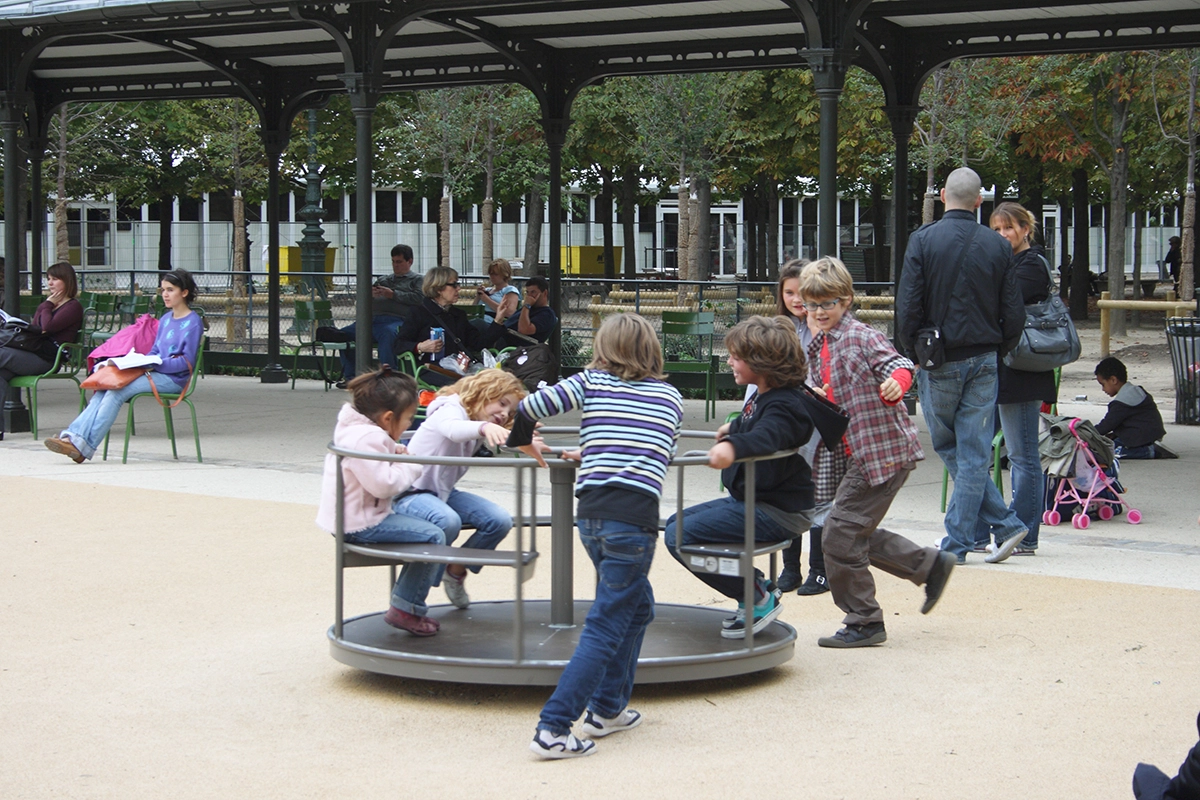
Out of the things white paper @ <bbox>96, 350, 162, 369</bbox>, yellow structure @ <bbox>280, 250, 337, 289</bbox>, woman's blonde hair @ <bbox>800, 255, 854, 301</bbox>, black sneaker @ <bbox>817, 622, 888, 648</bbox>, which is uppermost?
yellow structure @ <bbox>280, 250, 337, 289</bbox>

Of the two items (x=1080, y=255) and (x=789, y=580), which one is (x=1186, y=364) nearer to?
(x=789, y=580)

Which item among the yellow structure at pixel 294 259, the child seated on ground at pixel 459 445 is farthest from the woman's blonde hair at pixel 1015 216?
the yellow structure at pixel 294 259

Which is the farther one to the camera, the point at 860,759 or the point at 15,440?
the point at 15,440

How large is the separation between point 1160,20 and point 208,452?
819cm

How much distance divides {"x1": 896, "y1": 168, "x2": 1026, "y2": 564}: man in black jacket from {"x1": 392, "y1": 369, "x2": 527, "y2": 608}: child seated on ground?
252 centimetres

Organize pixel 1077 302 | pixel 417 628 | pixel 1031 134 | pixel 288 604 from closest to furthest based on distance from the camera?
pixel 417 628, pixel 288 604, pixel 1031 134, pixel 1077 302

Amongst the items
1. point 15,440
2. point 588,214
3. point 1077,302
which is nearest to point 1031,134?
point 1077,302

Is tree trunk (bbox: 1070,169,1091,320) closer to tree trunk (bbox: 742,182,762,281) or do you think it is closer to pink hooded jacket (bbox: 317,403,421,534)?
tree trunk (bbox: 742,182,762,281)

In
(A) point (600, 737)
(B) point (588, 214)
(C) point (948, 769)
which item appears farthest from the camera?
(B) point (588, 214)

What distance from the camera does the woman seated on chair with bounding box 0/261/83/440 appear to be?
13023 millimetres

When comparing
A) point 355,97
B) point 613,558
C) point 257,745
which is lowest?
point 257,745

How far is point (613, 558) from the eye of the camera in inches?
190

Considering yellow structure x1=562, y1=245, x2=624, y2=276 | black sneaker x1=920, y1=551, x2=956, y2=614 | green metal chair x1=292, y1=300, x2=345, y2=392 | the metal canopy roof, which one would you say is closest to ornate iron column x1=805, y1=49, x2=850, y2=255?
the metal canopy roof

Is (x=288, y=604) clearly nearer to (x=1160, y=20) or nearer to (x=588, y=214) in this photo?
(x=1160, y=20)
